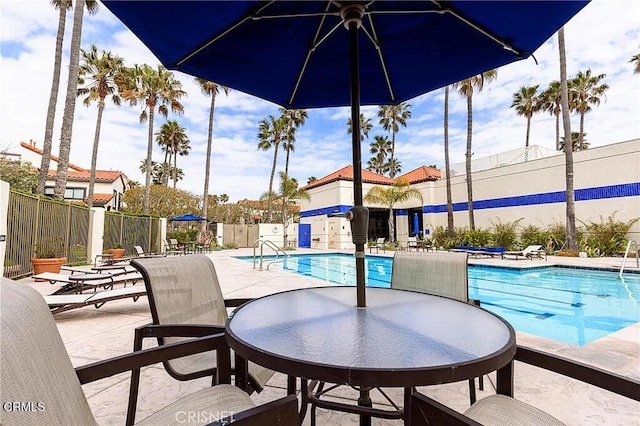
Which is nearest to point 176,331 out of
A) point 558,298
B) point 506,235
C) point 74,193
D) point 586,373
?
point 586,373

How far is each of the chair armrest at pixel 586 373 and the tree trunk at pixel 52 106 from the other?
1215 cm

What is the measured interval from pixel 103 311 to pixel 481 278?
931 cm

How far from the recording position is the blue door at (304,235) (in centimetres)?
2336

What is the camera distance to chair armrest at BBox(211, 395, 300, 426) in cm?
88

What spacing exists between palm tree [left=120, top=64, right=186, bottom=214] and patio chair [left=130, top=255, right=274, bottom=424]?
16922 millimetres

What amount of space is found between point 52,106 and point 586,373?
542 inches

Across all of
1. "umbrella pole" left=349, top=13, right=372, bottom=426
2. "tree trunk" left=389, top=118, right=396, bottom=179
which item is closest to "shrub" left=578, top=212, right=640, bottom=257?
"umbrella pole" left=349, top=13, right=372, bottom=426

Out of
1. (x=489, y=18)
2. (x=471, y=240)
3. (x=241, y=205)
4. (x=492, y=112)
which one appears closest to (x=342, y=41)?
(x=489, y=18)

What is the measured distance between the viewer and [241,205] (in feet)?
100

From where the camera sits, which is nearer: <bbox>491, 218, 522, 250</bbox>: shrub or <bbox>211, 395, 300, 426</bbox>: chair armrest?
<bbox>211, 395, 300, 426</bbox>: chair armrest

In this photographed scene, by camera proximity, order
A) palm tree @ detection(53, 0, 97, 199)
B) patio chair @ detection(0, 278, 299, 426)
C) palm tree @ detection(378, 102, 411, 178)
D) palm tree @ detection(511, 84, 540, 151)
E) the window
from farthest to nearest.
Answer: palm tree @ detection(378, 102, 411, 178) → the window → palm tree @ detection(511, 84, 540, 151) → palm tree @ detection(53, 0, 97, 199) → patio chair @ detection(0, 278, 299, 426)

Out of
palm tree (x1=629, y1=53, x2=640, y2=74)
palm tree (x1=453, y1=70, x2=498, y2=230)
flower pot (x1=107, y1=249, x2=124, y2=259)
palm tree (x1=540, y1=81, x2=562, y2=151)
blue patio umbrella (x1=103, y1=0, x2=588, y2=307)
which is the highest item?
palm tree (x1=540, y1=81, x2=562, y2=151)

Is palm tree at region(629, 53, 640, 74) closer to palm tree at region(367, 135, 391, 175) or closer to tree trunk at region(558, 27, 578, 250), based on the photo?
tree trunk at region(558, 27, 578, 250)

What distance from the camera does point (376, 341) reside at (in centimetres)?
122
